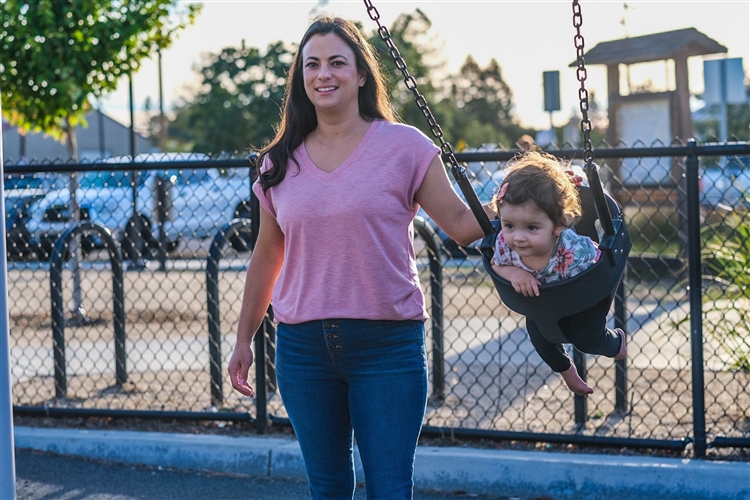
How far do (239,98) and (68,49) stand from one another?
2469 cm

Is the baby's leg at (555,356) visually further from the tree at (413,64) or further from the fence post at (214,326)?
the tree at (413,64)

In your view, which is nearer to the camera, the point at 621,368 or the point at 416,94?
the point at 416,94

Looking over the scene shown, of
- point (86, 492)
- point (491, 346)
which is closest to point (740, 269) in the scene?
point (491, 346)

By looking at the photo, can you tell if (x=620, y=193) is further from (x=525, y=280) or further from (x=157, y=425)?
(x=525, y=280)

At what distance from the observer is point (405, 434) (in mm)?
2602

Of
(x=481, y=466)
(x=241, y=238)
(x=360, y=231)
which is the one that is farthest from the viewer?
(x=241, y=238)

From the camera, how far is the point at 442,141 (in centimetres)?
279

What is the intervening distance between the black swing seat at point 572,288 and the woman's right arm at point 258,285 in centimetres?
65

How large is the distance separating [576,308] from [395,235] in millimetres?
523

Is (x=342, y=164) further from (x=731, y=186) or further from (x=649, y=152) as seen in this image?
(x=731, y=186)

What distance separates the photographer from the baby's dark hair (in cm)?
248

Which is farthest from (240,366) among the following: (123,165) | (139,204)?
(139,204)

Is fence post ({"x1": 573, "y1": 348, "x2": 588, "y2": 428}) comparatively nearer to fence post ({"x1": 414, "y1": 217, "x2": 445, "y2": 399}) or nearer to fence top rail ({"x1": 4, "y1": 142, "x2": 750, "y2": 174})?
fence post ({"x1": 414, "y1": 217, "x2": 445, "y2": 399})

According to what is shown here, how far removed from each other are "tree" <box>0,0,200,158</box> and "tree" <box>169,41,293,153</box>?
74.3 ft
